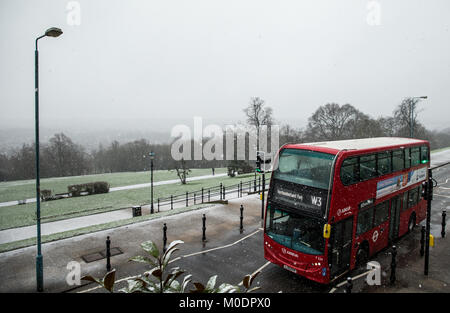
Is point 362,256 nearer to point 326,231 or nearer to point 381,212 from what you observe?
point 381,212

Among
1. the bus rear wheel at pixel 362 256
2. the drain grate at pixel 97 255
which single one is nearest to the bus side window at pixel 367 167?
the bus rear wheel at pixel 362 256

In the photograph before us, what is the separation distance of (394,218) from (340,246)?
4297mm

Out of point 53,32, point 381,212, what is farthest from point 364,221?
point 53,32

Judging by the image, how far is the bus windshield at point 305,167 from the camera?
27.3ft

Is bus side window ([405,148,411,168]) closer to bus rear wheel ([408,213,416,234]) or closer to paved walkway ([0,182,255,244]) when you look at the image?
bus rear wheel ([408,213,416,234])

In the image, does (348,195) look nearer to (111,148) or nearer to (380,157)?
(380,157)

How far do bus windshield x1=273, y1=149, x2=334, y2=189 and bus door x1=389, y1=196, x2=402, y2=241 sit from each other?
451 cm

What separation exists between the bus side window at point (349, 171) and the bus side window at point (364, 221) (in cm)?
120

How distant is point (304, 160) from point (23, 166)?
7565 centimetres

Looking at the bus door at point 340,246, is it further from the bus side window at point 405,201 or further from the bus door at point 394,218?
the bus side window at point 405,201

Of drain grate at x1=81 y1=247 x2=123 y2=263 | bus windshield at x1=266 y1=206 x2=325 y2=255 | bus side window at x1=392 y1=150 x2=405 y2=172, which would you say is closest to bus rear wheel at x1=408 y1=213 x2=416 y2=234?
bus side window at x1=392 y1=150 x2=405 y2=172

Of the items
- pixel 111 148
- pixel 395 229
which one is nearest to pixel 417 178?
pixel 395 229
